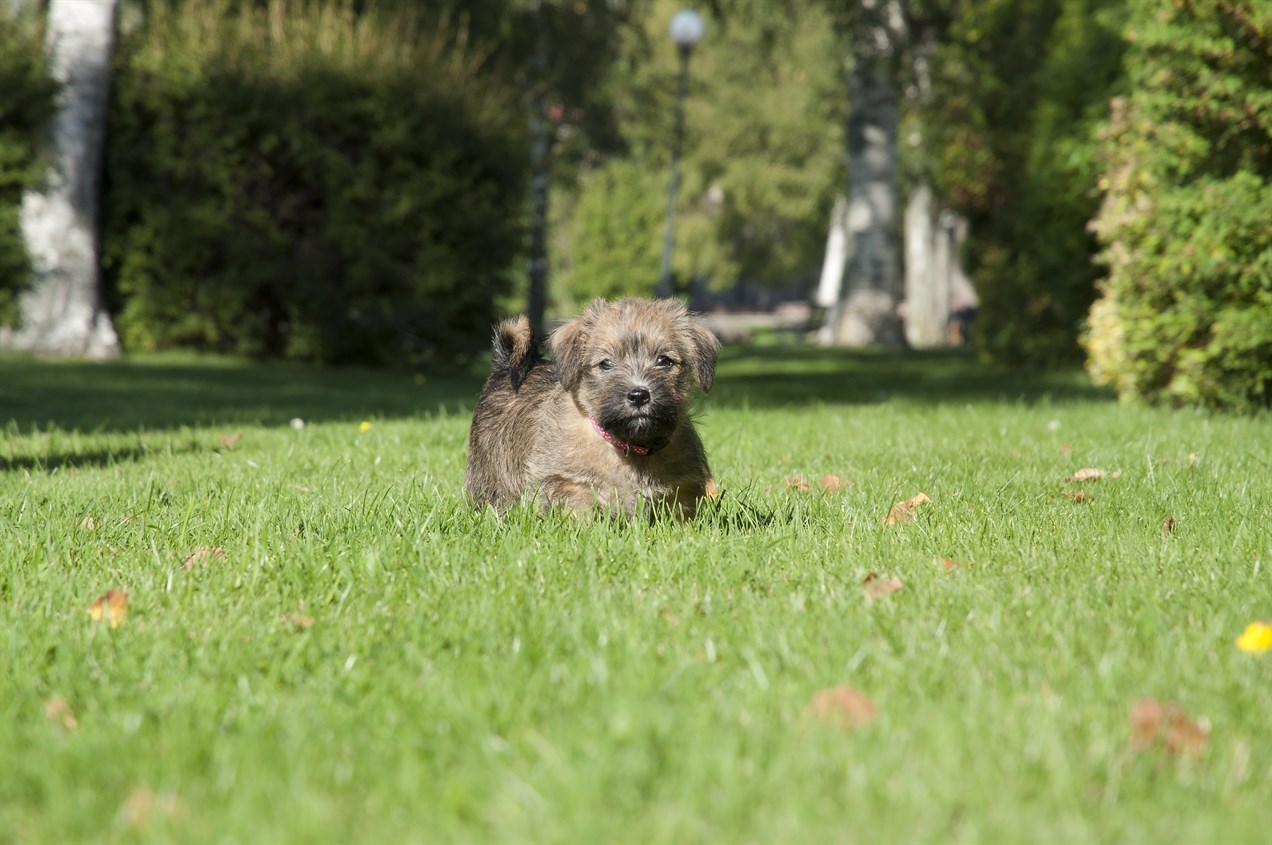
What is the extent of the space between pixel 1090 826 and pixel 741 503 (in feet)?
11.4

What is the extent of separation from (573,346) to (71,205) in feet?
42.7

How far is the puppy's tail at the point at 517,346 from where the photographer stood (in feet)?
20.5

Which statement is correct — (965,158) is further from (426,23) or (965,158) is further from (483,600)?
(483,600)

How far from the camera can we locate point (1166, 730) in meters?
2.81

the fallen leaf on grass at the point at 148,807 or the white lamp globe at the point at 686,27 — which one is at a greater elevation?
the white lamp globe at the point at 686,27

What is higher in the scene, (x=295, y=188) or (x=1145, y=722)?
(x=295, y=188)

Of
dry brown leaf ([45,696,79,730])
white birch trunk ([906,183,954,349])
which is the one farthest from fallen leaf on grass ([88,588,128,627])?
white birch trunk ([906,183,954,349])

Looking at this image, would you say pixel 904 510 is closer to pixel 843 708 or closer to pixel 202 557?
pixel 843 708

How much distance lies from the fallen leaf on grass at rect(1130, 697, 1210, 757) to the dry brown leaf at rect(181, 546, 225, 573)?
320 cm

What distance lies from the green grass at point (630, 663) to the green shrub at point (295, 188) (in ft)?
34.8

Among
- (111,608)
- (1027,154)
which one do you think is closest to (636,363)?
(111,608)

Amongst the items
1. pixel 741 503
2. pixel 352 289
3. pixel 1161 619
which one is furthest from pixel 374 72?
pixel 1161 619

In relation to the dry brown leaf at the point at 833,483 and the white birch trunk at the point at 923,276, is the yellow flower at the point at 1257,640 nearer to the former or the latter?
the dry brown leaf at the point at 833,483

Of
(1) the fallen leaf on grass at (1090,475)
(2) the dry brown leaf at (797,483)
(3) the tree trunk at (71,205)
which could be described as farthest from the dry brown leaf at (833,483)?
(3) the tree trunk at (71,205)
